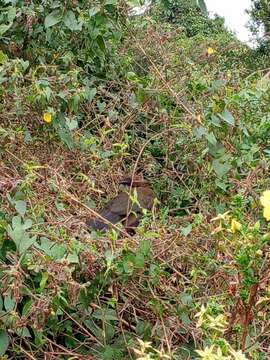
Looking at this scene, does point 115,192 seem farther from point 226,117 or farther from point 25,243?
point 25,243

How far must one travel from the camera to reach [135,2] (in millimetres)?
2322

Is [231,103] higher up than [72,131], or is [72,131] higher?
[231,103]

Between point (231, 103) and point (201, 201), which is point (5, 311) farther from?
point (231, 103)

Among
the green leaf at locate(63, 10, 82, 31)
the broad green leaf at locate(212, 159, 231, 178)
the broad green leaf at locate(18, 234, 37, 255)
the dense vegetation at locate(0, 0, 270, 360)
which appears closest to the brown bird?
the dense vegetation at locate(0, 0, 270, 360)

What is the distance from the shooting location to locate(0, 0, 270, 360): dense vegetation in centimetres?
123

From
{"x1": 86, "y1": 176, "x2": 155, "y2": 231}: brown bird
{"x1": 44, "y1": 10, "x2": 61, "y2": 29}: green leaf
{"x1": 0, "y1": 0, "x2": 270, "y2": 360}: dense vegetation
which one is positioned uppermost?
{"x1": 44, "y1": 10, "x2": 61, "y2": 29}: green leaf

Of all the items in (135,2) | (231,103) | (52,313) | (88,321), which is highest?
(135,2)

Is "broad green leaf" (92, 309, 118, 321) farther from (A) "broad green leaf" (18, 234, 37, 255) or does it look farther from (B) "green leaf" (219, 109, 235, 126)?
(B) "green leaf" (219, 109, 235, 126)

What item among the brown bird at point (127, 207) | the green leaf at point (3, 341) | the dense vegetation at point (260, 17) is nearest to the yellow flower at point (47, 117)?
the brown bird at point (127, 207)

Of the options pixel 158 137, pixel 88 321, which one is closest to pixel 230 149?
pixel 158 137

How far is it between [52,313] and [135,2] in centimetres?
145

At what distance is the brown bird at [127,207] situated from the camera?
1740mm

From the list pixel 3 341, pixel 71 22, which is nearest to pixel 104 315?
pixel 3 341

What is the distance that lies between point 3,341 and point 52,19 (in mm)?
1265
